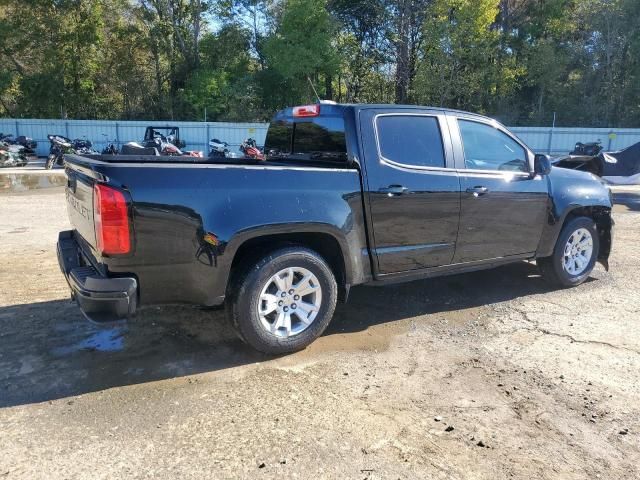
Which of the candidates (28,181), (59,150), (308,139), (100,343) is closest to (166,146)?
(28,181)

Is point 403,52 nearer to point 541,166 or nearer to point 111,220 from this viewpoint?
point 541,166

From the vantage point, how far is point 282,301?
3977mm

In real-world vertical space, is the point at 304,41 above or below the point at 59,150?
above

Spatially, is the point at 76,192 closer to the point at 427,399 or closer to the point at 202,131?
the point at 427,399

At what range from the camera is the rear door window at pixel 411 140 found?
441cm

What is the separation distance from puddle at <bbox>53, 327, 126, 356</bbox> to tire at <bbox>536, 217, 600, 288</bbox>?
4.40m

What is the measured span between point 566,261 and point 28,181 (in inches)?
606

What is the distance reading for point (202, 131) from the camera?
84.0 feet

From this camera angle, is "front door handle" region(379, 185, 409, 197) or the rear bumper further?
"front door handle" region(379, 185, 409, 197)

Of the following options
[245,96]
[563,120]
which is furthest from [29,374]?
[563,120]

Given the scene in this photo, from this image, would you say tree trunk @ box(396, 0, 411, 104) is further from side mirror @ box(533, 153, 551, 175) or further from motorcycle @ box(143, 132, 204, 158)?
side mirror @ box(533, 153, 551, 175)

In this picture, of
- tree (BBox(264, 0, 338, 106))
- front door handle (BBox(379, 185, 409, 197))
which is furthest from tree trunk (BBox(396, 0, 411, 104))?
front door handle (BBox(379, 185, 409, 197))

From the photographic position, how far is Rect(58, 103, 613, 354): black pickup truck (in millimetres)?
3402

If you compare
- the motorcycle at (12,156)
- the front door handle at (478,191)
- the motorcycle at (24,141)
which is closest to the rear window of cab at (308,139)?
the front door handle at (478,191)
